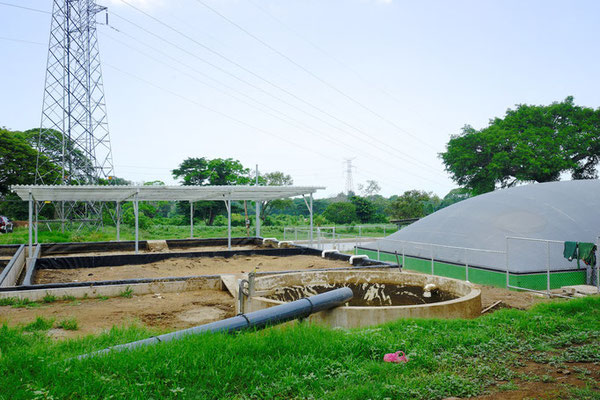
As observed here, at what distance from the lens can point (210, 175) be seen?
41.7 m

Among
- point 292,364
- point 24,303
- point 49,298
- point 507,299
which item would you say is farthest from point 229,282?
point 292,364

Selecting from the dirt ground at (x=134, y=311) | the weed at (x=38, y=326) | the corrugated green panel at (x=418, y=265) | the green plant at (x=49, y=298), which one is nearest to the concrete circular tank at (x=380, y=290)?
the dirt ground at (x=134, y=311)

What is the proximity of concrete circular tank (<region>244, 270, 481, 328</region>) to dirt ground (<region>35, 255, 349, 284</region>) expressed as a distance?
379 centimetres

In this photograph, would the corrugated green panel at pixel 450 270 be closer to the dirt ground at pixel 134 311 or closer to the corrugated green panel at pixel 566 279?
the corrugated green panel at pixel 566 279

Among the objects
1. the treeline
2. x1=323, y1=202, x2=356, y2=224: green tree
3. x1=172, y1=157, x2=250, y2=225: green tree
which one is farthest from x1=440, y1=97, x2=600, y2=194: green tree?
x1=172, y1=157, x2=250, y2=225: green tree

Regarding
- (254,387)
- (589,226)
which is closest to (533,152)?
(589,226)

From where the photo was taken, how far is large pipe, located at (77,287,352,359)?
4.02m

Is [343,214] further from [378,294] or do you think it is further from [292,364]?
[292,364]

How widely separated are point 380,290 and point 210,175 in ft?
114

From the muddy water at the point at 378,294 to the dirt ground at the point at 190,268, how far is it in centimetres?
397

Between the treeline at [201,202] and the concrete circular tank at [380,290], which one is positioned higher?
the treeline at [201,202]

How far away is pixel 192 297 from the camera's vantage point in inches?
368

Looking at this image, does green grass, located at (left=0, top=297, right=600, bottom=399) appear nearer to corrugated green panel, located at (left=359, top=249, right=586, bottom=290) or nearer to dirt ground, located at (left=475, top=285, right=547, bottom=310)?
dirt ground, located at (left=475, top=285, right=547, bottom=310)

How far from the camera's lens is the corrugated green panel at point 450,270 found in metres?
14.9
